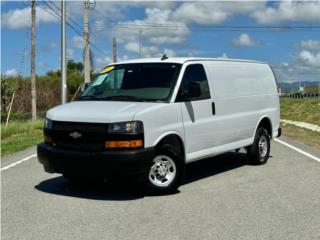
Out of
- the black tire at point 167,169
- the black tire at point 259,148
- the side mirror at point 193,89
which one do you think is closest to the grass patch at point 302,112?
the black tire at point 259,148

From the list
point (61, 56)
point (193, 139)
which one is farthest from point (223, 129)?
point (61, 56)

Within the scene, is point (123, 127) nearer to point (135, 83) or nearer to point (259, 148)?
point (135, 83)

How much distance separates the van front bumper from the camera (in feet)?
22.5

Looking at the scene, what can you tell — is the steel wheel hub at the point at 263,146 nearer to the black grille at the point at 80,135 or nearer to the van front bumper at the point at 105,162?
the van front bumper at the point at 105,162

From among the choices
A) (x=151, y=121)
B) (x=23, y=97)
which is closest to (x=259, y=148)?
(x=151, y=121)

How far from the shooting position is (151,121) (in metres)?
7.15

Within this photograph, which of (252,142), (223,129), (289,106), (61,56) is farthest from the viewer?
(289,106)

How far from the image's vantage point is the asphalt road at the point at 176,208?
18.1ft

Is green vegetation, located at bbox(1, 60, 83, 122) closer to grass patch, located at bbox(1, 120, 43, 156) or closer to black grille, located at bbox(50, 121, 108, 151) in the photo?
grass patch, located at bbox(1, 120, 43, 156)

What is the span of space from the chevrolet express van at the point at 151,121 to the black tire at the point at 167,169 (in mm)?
14

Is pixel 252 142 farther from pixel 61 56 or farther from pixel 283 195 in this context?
pixel 61 56

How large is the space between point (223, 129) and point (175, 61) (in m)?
1.54

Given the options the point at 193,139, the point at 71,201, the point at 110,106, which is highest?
the point at 110,106

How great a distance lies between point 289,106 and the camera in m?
35.0
